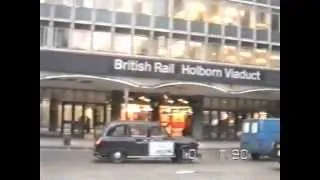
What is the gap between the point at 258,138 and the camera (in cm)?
270

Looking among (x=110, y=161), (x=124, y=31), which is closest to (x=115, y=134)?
(x=110, y=161)

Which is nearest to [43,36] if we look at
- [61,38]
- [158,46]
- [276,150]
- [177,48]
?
[61,38]

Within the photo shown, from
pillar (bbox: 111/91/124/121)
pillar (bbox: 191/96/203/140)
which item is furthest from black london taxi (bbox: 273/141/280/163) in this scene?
pillar (bbox: 111/91/124/121)

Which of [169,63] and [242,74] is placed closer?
[169,63]

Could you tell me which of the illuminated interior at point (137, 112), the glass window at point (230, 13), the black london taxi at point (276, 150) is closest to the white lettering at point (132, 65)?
the illuminated interior at point (137, 112)

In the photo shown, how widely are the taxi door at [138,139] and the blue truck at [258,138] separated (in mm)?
563

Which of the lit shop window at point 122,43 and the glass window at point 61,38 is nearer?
the glass window at point 61,38

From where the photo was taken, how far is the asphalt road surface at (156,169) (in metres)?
2.43

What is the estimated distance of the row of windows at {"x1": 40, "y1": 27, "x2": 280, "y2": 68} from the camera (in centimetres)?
251

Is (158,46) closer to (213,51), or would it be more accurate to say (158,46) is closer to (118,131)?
(213,51)

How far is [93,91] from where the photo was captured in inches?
96.2

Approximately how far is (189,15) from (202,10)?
8 cm

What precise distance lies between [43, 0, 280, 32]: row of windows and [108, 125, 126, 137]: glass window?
642mm

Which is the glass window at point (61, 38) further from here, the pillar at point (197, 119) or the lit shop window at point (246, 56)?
the lit shop window at point (246, 56)
